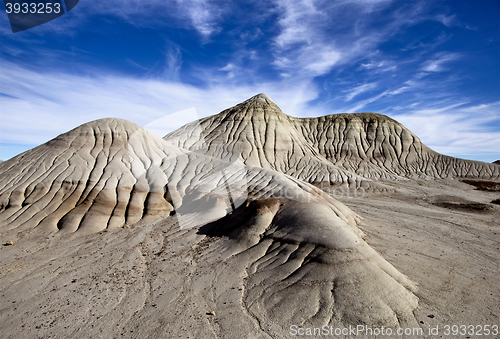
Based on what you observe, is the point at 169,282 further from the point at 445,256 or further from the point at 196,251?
the point at 445,256

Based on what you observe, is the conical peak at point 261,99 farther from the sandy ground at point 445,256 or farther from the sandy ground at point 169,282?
the sandy ground at point 169,282

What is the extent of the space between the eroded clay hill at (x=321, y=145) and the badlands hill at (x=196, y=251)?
20647 millimetres

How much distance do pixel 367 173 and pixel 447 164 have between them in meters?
16.7

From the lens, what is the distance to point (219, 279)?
25.0 ft

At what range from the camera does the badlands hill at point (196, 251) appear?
6074mm

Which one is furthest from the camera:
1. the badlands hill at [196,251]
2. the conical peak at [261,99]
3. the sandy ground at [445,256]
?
the conical peak at [261,99]

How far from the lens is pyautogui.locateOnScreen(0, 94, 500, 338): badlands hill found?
6074 millimetres

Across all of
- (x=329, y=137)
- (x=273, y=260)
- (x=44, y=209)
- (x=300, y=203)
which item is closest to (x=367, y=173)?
(x=329, y=137)

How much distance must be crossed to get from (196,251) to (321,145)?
141ft

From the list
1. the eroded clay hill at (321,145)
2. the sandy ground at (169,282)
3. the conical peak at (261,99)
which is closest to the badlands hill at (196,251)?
the sandy ground at (169,282)

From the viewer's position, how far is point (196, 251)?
31.1 feet

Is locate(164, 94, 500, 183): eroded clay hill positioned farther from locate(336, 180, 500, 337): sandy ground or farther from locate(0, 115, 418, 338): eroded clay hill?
locate(0, 115, 418, 338): eroded clay hill

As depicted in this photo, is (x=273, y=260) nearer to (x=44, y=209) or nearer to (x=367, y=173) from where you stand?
(x=44, y=209)

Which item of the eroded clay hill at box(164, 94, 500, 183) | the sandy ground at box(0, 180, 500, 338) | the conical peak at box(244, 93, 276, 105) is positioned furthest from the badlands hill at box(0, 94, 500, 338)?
the conical peak at box(244, 93, 276, 105)
